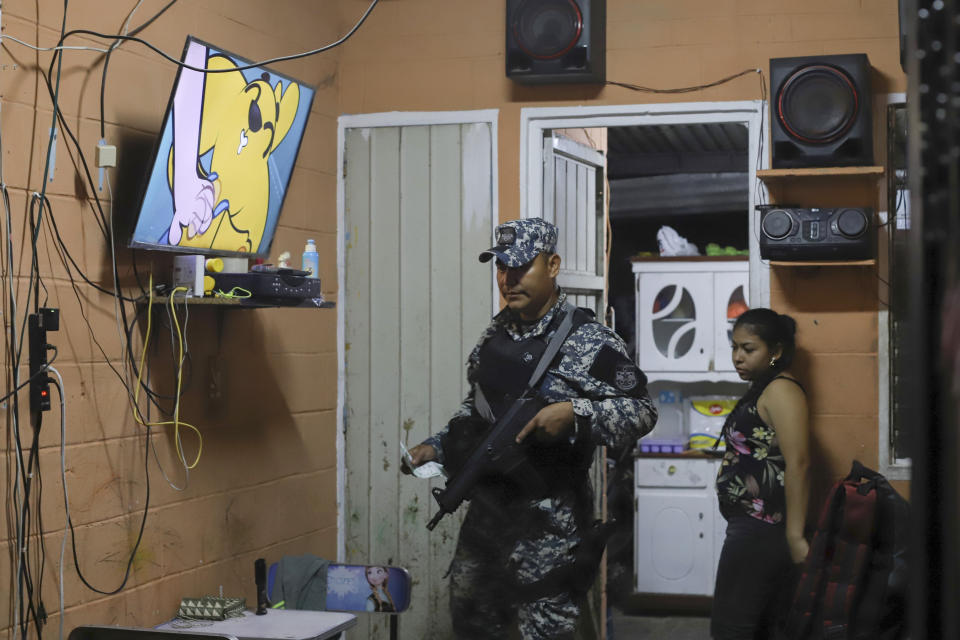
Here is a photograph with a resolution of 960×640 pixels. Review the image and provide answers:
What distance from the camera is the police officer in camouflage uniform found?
2982 mm

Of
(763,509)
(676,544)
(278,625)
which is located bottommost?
(676,544)

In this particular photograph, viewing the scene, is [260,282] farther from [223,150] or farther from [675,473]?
[675,473]

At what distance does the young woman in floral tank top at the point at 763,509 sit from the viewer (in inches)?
134

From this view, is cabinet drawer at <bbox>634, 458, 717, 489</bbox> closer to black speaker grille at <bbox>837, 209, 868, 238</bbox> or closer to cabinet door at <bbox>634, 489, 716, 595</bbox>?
Result: cabinet door at <bbox>634, 489, 716, 595</bbox>

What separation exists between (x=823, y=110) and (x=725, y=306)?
7.12 feet

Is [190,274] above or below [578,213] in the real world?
below

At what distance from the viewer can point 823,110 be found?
3719mm

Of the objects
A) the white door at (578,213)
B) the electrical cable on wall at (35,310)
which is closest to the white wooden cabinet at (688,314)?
the white door at (578,213)

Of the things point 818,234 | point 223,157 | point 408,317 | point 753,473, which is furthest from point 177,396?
point 818,234

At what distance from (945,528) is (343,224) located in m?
3.48

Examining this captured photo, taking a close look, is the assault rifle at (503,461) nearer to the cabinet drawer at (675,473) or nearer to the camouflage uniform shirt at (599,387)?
the camouflage uniform shirt at (599,387)

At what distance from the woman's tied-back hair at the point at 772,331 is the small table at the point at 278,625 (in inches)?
66.3

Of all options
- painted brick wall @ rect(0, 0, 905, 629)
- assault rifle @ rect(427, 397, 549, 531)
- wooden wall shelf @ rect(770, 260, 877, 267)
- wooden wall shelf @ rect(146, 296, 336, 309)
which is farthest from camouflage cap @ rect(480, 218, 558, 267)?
wooden wall shelf @ rect(770, 260, 877, 267)

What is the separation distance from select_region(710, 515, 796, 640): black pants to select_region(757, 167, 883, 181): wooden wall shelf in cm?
125
